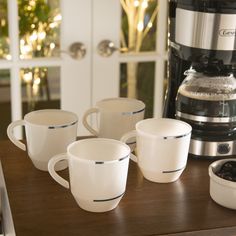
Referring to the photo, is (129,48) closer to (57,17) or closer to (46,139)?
(57,17)

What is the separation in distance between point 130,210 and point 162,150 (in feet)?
0.41

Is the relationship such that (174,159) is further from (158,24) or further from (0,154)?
(158,24)

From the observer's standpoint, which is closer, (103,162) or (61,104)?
(103,162)

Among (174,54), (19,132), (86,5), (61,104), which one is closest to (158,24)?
(86,5)

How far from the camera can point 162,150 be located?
960mm

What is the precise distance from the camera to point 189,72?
1142mm

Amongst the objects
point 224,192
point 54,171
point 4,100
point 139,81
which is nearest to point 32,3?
point 4,100

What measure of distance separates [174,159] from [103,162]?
6.7 inches

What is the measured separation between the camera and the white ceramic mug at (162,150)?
956mm

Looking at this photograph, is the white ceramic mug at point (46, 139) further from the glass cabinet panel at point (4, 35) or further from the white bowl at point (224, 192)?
the glass cabinet panel at point (4, 35)

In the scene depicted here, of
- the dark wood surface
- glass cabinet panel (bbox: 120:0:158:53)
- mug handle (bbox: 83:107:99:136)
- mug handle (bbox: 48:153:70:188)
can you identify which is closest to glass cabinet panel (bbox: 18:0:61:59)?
glass cabinet panel (bbox: 120:0:158:53)

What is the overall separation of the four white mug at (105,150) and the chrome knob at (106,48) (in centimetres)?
92

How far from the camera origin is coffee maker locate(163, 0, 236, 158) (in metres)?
1.03

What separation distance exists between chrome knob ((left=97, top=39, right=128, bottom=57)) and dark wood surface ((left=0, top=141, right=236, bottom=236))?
105cm
